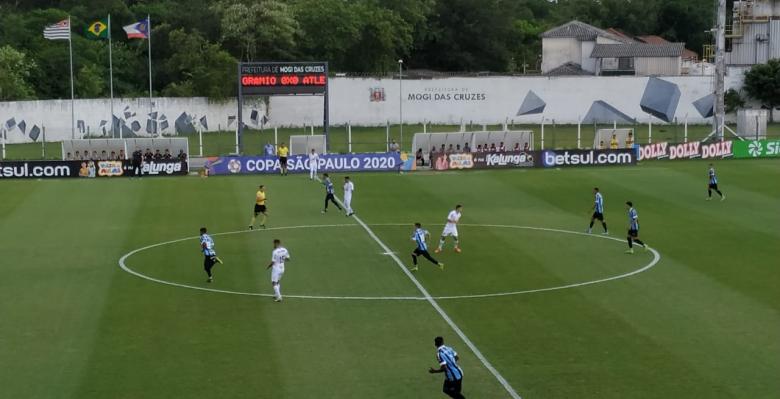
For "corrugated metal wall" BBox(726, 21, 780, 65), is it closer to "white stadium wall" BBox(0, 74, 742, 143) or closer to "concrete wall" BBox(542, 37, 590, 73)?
"white stadium wall" BBox(0, 74, 742, 143)

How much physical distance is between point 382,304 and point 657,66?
281 ft

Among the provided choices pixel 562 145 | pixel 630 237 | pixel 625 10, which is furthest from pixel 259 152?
pixel 625 10

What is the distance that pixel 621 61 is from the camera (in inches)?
4323

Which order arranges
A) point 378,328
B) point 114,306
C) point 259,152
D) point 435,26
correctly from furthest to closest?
point 435,26, point 259,152, point 114,306, point 378,328

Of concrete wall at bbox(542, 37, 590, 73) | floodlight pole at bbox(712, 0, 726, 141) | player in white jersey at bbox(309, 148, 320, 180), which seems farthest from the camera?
concrete wall at bbox(542, 37, 590, 73)

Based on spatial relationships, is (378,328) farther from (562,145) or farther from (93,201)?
(562,145)

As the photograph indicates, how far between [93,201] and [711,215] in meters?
27.1

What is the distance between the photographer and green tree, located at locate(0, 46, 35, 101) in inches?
3376

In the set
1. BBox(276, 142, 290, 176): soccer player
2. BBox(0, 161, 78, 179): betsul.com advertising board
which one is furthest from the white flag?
BBox(276, 142, 290, 176): soccer player

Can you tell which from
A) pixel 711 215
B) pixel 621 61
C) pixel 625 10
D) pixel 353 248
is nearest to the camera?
pixel 353 248

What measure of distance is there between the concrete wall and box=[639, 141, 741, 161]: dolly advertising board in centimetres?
4803

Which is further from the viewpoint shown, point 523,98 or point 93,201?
point 523,98

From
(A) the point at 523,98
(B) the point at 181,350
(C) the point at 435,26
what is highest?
(C) the point at 435,26

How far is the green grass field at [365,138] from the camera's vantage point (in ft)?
245
